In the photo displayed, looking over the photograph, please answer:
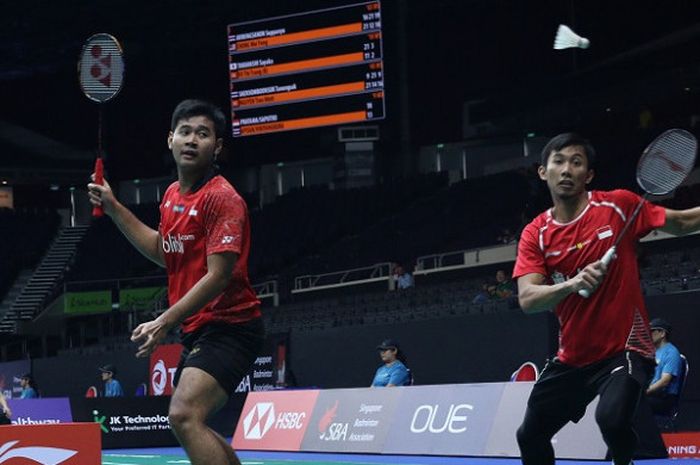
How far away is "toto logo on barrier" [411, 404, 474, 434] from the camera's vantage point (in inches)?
523

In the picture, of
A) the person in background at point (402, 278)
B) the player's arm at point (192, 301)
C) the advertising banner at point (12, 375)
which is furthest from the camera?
the advertising banner at point (12, 375)

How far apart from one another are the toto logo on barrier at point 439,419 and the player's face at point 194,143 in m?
8.13

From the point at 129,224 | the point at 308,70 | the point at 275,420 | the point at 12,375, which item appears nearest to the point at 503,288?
the point at 275,420

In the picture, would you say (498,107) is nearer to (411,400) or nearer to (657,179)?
(411,400)

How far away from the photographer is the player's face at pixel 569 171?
5.65 m

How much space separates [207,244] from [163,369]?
17.2 m

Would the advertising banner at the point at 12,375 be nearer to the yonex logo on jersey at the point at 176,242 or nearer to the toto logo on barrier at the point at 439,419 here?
the toto logo on barrier at the point at 439,419

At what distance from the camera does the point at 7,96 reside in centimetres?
3972

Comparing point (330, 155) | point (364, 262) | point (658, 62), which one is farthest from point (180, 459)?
point (330, 155)

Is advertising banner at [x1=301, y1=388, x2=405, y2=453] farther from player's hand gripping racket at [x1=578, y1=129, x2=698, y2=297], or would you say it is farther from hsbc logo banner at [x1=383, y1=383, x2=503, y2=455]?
player's hand gripping racket at [x1=578, y1=129, x2=698, y2=297]

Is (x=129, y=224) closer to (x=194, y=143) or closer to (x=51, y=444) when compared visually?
Answer: (x=194, y=143)

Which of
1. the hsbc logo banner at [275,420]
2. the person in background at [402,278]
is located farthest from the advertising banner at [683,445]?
the person in background at [402,278]

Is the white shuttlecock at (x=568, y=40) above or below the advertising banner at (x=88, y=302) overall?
above

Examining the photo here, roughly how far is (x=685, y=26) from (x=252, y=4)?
32.8 feet
